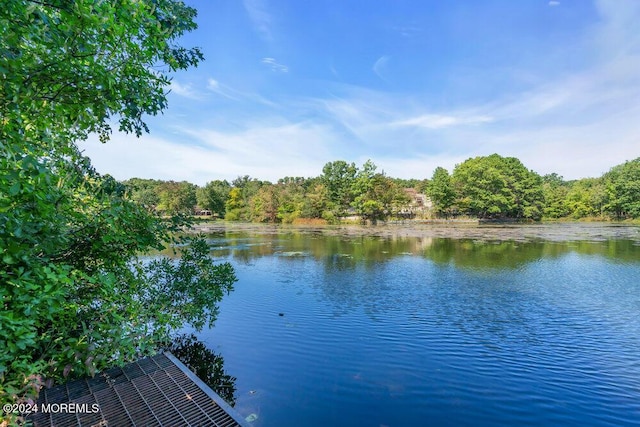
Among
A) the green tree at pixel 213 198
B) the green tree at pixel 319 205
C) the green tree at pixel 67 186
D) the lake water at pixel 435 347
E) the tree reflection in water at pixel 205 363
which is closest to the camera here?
the green tree at pixel 67 186

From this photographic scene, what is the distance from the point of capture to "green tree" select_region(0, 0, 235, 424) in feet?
8.70

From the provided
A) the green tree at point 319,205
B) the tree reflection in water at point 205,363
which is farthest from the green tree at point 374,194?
the tree reflection in water at point 205,363

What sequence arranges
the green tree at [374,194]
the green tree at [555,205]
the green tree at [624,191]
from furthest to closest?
the green tree at [555,205], the green tree at [374,194], the green tree at [624,191]

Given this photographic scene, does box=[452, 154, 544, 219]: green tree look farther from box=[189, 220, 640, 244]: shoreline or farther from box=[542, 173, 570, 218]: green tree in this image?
box=[189, 220, 640, 244]: shoreline

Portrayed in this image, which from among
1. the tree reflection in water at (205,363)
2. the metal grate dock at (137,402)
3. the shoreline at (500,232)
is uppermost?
the shoreline at (500,232)

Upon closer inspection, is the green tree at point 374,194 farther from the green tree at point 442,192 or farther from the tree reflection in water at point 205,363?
the tree reflection in water at point 205,363

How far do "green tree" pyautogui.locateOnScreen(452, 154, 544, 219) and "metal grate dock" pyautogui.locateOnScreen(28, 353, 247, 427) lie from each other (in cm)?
6662

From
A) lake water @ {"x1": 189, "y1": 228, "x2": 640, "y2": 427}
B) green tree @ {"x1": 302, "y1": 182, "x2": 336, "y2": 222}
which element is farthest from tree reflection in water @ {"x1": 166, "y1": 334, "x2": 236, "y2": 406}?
green tree @ {"x1": 302, "y1": 182, "x2": 336, "y2": 222}

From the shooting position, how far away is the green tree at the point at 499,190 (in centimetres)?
6253

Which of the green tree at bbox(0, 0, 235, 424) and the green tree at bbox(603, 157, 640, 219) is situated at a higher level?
the green tree at bbox(603, 157, 640, 219)

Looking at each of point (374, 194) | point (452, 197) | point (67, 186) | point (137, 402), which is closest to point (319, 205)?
point (374, 194)

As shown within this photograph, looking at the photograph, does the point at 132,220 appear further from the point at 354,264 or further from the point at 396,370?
the point at 354,264

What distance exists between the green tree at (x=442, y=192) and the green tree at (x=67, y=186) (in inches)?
2500

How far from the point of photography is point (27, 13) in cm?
253
